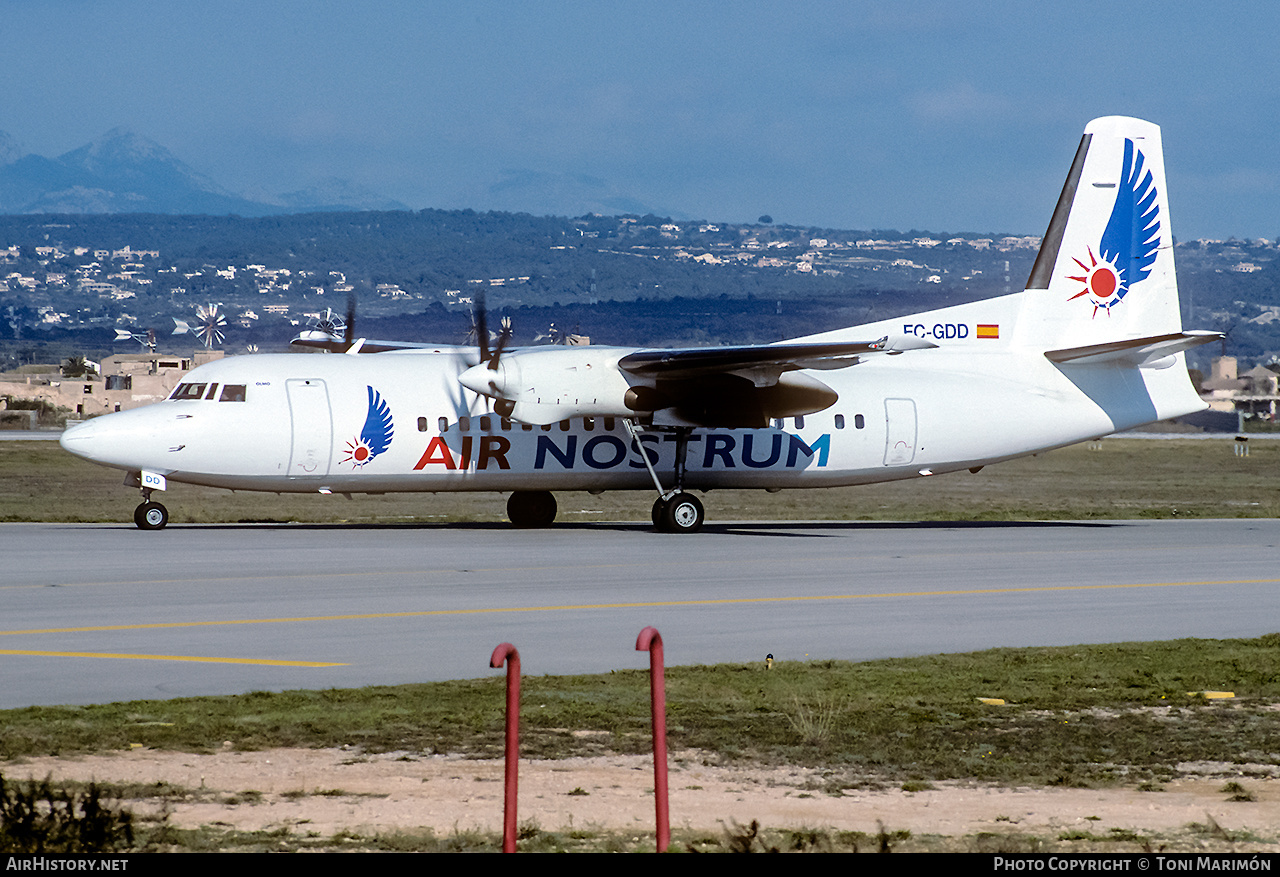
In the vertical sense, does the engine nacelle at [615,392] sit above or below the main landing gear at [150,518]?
above

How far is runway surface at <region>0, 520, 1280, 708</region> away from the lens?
13477mm

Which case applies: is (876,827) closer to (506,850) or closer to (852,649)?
(506,850)

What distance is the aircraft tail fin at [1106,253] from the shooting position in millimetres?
31750

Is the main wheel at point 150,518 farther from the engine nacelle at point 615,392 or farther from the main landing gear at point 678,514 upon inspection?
the main landing gear at point 678,514

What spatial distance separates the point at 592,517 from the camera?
115 feet

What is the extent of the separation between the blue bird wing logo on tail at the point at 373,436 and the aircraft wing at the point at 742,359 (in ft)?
14.7

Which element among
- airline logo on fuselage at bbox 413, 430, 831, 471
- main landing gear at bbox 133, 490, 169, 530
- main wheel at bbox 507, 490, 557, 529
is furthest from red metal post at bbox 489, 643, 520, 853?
main wheel at bbox 507, 490, 557, 529

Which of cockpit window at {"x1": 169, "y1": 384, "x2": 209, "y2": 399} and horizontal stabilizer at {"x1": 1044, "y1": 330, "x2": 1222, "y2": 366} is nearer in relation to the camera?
cockpit window at {"x1": 169, "y1": 384, "x2": 209, "y2": 399}

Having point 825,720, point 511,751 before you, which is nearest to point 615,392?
point 825,720

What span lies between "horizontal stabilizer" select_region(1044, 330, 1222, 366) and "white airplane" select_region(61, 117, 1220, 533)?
57mm

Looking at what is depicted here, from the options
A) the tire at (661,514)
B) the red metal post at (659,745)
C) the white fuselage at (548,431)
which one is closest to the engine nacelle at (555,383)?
the white fuselage at (548,431)

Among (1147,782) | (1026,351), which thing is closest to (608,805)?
(1147,782)

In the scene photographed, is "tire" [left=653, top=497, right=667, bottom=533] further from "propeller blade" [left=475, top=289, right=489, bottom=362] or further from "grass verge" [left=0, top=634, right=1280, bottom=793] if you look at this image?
"grass verge" [left=0, top=634, right=1280, bottom=793]

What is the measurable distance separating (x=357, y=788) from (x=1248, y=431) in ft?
408
